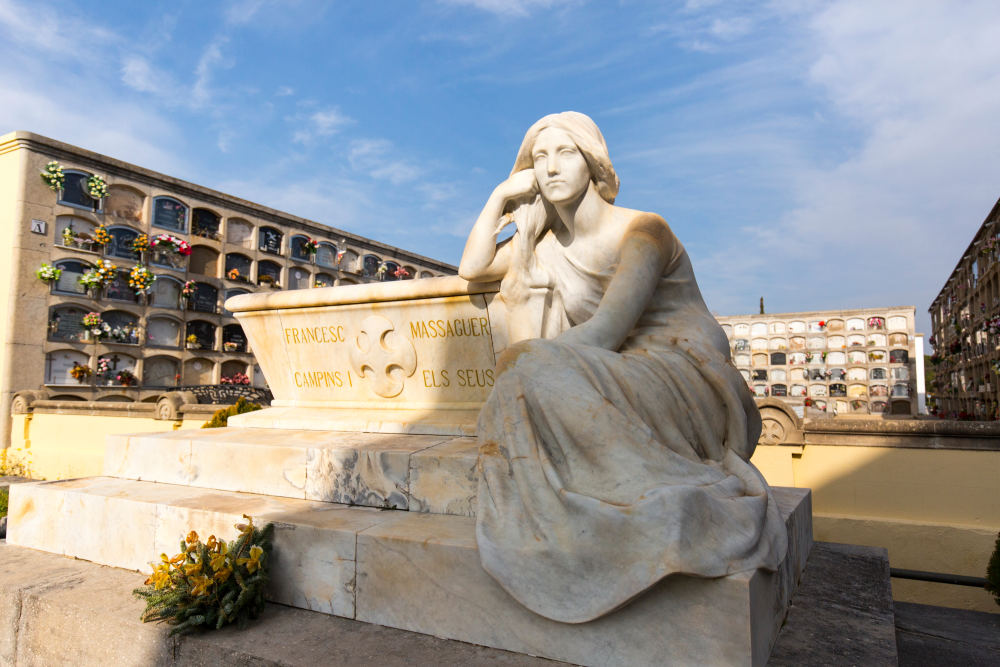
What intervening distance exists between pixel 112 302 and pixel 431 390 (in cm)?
1347

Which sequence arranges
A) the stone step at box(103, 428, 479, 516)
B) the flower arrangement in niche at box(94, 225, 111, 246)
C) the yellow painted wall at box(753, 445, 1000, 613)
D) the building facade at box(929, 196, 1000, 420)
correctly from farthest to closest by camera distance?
the building facade at box(929, 196, 1000, 420) < the flower arrangement in niche at box(94, 225, 111, 246) < the yellow painted wall at box(753, 445, 1000, 613) < the stone step at box(103, 428, 479, 516)

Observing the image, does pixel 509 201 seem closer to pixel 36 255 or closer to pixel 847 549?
pixel 847 549

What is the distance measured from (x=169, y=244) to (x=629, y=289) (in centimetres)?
1553

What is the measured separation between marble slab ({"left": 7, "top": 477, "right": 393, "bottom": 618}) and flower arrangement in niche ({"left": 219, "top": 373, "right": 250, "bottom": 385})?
1317 centimetres

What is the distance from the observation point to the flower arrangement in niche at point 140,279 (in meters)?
13.8

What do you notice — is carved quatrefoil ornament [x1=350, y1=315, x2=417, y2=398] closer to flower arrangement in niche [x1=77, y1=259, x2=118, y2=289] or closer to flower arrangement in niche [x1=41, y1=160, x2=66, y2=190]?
flower arrangement in niche [x1=77, y1=259, x2=118, y2=289]

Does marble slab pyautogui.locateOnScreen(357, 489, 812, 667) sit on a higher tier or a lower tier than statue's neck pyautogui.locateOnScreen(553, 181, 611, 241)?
lower

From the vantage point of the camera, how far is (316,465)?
2.80 metres

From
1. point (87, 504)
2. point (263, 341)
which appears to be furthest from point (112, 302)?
point (87, 504)

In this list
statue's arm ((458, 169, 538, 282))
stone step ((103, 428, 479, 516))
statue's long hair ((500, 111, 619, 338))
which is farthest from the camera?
statue's arm ((458, 169, 538, 282))

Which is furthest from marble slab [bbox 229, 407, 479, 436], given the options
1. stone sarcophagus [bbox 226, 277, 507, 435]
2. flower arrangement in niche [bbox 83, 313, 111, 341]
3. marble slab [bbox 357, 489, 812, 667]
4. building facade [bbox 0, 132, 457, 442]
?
flower arrangement in niche [bbox 83, 313, 111, 341]

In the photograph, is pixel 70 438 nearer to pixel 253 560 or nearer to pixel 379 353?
pixel 379 353

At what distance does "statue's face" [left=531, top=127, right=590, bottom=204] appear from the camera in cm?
254

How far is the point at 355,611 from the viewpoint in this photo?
2121mm
